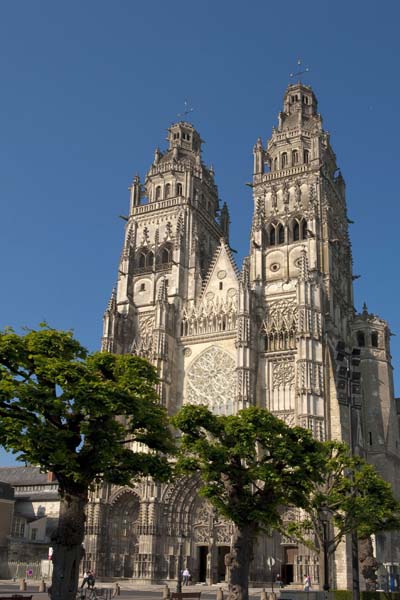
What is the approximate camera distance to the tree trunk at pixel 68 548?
73.0ft

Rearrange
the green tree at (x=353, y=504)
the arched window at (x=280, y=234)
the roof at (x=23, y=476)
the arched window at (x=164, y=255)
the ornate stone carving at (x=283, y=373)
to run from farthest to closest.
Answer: the arched window at (x=164, y=255), the roof at (x=23, y=476), the arched window at (x=280, y=234), the ornate stone carving at (x=283, y=373), the green tree at (x=353, y=504)

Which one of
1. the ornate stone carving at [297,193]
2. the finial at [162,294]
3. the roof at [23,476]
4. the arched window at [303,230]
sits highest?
the ornate stone carving at [297,193]

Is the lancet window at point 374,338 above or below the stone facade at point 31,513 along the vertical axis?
above

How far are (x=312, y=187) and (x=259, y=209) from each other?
16.6 ft

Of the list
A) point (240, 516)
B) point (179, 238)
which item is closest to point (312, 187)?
point (179, 238)

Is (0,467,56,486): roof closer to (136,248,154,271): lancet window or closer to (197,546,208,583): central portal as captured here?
→ (197,546,208,583): central portal

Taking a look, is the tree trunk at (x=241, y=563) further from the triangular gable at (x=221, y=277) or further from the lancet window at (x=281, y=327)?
the triangular gable at (x=221, y=277)

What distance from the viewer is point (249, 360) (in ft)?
165

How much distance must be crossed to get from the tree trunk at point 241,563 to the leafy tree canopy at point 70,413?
4.68 m

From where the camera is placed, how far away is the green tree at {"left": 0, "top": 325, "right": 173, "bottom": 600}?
75.3ft

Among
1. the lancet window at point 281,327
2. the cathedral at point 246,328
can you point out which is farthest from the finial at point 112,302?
the lancet window at point 281,327

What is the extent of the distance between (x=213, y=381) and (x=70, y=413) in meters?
29.0

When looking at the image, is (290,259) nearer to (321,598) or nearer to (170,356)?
(170,356)

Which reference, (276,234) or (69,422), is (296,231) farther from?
(69,422)
